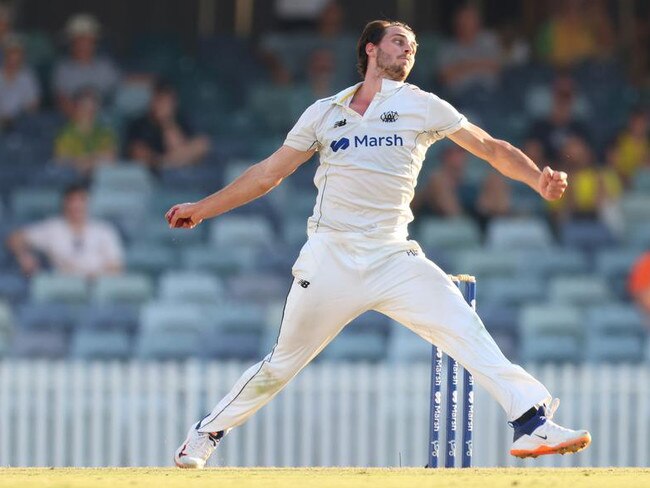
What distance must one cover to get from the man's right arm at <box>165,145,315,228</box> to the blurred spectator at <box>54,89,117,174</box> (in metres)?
8.17

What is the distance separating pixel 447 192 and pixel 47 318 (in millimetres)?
3637

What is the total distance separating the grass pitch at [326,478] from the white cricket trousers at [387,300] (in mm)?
489

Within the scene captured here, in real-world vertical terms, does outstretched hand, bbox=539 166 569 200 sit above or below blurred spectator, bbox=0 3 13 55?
below

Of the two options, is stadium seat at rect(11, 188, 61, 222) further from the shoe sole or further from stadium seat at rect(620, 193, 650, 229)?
the shoe sole

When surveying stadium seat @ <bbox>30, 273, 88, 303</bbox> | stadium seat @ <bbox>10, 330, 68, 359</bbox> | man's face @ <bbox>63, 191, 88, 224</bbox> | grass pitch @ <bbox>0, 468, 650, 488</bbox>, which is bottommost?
grass pitch @ <bbox>0, 468, 650, 488</bbox>

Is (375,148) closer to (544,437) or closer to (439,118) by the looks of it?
(439,118)

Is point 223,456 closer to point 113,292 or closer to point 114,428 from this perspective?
point 114,428

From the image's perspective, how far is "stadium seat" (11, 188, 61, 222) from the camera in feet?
51.4

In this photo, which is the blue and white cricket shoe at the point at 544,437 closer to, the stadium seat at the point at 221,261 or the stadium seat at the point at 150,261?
the stadium seat at the point at 221,261

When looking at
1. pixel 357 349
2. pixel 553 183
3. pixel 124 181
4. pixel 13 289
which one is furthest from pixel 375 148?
pixel 124 181

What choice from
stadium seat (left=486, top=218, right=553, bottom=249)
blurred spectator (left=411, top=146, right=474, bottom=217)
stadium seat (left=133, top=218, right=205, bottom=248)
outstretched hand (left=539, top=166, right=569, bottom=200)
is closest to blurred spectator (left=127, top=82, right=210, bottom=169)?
stadium seat (left=133, top=218, right=205, bottom=248)

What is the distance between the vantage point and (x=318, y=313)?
8.15 m

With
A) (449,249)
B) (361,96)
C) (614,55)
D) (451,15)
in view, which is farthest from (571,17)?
(361,96)

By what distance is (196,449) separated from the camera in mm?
8492
